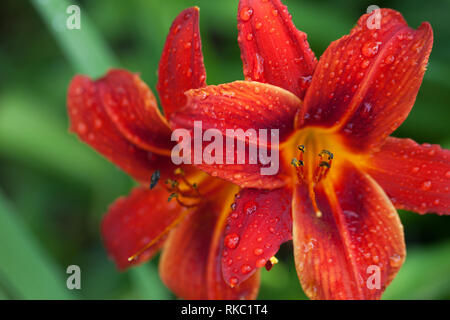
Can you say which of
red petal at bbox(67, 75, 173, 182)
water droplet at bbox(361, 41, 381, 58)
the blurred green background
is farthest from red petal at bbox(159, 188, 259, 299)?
water droplet at bbox(361, 41, 381, 58)

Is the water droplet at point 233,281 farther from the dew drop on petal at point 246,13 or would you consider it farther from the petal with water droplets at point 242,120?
the dew drop on petal at point 246,13

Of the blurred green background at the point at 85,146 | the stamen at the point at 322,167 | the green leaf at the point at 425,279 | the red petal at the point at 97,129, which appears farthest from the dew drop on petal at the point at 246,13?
the green leaf at the point at 425,279

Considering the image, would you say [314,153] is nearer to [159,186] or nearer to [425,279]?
[159,186]

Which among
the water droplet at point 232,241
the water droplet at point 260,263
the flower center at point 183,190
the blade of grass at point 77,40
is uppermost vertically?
the blade of grass at point 77,40

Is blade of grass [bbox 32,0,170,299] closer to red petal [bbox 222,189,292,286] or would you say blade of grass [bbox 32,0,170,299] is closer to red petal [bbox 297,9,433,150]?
red petal [bbox 222,189,292,286]

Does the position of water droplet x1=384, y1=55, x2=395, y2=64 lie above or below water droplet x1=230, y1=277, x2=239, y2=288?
above

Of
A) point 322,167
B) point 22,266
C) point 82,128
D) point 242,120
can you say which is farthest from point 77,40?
point 322,167
